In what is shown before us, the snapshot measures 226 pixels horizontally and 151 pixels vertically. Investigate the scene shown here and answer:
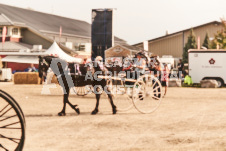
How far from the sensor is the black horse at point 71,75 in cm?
1135

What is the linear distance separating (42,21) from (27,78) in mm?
26684

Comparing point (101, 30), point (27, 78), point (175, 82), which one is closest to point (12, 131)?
point (175, 82)

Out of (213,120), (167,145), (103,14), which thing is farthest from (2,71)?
(167,145)

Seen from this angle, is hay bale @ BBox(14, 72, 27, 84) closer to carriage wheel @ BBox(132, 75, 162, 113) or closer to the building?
carriage wheel @ BBox(132, 75, 162, 113)

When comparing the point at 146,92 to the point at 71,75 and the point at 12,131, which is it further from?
the point at 12,131

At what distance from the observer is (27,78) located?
29922 mm

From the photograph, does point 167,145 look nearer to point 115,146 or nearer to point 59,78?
point 115,146

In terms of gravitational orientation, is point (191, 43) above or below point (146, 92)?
above

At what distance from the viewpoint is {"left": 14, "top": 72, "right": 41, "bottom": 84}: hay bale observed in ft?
97.8

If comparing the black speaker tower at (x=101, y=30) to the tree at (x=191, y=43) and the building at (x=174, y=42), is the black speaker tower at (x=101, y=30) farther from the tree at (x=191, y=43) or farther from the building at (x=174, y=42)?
the building at (x=174, y=42)

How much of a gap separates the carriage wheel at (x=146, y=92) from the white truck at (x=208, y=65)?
16.2 meters

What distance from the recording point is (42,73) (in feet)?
36.9

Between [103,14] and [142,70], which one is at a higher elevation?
[103,14]

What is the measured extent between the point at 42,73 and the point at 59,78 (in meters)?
0.54
